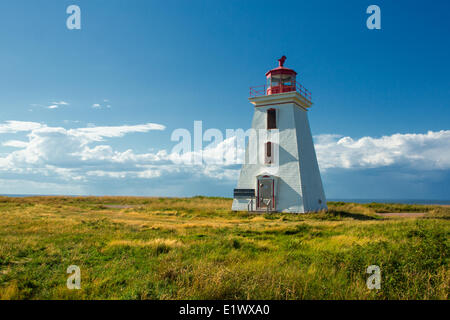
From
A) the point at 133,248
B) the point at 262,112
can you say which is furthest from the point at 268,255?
the point at 262,112

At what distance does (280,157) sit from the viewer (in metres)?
25.4

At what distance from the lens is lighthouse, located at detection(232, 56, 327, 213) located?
81.0 feet

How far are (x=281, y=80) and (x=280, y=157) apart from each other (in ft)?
24.3

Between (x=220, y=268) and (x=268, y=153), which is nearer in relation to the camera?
(x=220, y=268)

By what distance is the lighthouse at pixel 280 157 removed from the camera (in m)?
24.7
